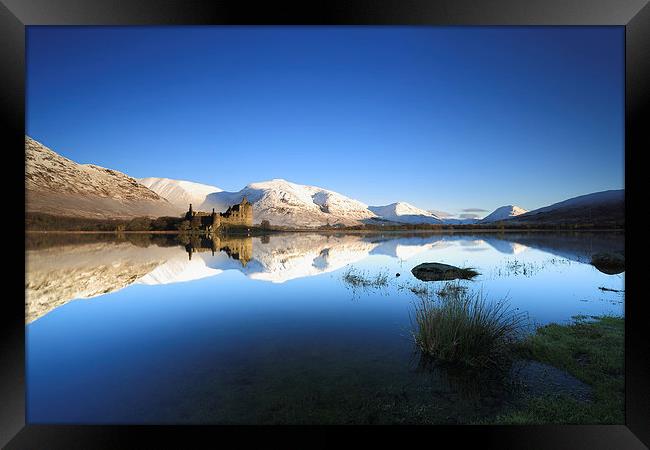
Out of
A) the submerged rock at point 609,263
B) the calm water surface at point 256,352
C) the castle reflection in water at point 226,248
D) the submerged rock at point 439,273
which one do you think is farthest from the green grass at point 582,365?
the castle reflection in water at point 226,248

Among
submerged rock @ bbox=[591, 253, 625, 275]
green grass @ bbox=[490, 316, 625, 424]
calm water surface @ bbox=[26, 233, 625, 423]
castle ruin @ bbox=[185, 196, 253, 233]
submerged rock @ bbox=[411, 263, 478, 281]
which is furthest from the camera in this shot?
castle ruin @ bbox=[185, 196, 253, 233]

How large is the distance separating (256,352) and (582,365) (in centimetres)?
473

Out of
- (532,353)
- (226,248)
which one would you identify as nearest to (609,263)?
(532,353)

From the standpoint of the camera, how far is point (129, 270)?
16.9 m

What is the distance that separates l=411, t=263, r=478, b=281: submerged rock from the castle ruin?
39902 millimetres

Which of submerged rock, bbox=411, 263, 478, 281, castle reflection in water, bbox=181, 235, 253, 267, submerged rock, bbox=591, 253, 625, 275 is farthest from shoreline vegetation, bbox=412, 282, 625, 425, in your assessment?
castle reflection in water, bbox=181, 235, 253, 267

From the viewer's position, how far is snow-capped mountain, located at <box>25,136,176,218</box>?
2473cm

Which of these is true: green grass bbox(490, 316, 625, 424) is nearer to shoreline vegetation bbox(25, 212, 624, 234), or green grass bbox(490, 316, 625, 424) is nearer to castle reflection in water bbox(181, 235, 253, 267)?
castle reflection in water bbox(181, 235, 253, 267)

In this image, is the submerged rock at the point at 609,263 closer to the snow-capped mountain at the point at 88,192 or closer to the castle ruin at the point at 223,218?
the snow-capped mountain at the point at 88,192

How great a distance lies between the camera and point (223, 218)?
48.6 metres
